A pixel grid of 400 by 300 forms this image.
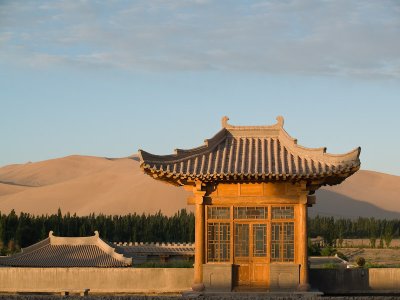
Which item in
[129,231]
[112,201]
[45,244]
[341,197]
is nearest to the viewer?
[45,244]

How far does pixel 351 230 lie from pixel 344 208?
255 feet

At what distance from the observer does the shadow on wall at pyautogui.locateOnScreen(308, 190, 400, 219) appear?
7077 inches

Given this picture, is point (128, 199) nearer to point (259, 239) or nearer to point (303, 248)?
point (259, 239)

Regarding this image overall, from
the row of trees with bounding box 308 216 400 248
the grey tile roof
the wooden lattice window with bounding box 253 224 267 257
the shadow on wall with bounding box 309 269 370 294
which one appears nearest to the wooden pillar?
the wooden lattice window with bounding box 253 224 267 257

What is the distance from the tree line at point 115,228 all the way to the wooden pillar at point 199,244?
56784 millimetres

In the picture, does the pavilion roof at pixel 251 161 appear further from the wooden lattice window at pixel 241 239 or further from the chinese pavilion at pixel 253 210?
the wooden lattice window at pixel 241 239

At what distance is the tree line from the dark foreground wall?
57110 millimetres

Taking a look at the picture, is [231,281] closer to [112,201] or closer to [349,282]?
[349,282]

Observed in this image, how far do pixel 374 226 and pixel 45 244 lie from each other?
55.1 metres

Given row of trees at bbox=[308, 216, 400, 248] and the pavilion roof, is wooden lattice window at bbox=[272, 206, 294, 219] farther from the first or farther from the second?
row of trees at bbox=[308, 216, 400, 248]

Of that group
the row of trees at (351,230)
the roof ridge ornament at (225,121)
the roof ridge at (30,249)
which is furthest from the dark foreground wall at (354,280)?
the row of trees at (351,230)

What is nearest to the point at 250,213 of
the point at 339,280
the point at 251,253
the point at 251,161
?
the point at 251,253

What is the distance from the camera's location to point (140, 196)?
172 meters

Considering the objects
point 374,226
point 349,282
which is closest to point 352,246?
point 374,226
